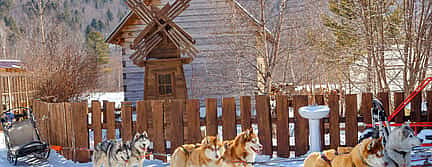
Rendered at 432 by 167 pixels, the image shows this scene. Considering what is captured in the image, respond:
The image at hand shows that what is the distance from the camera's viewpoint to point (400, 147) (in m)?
4.30

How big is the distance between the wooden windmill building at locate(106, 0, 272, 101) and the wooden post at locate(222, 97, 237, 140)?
3.08 meters

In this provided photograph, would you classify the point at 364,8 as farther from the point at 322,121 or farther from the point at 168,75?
the point at 168,75

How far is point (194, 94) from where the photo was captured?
14.5 meters

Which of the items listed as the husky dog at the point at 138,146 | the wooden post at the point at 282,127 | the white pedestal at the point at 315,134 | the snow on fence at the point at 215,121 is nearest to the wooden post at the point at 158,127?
the snow on fence at the point at 215,121

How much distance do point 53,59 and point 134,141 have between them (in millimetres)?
10906

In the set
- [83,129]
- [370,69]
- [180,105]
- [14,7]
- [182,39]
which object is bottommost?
[83,129]

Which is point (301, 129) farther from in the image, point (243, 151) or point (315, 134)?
point (243, 151)

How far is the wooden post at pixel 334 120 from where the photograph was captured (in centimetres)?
774

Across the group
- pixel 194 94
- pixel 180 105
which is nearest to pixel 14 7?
pixel 194 94

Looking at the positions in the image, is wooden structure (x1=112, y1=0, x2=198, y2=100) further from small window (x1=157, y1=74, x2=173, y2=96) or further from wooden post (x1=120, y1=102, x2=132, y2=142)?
wooden post (x1=120, y1=102, x2=132, y2=142)

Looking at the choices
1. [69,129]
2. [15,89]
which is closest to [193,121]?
[69,129]

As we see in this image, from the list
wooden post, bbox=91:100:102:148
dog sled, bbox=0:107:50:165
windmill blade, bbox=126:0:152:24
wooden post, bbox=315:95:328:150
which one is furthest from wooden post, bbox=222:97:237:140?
windmill blade, bbox=126:0:152:24

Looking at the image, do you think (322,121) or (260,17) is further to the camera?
(260,17)

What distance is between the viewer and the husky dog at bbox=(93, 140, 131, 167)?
21.1ft
